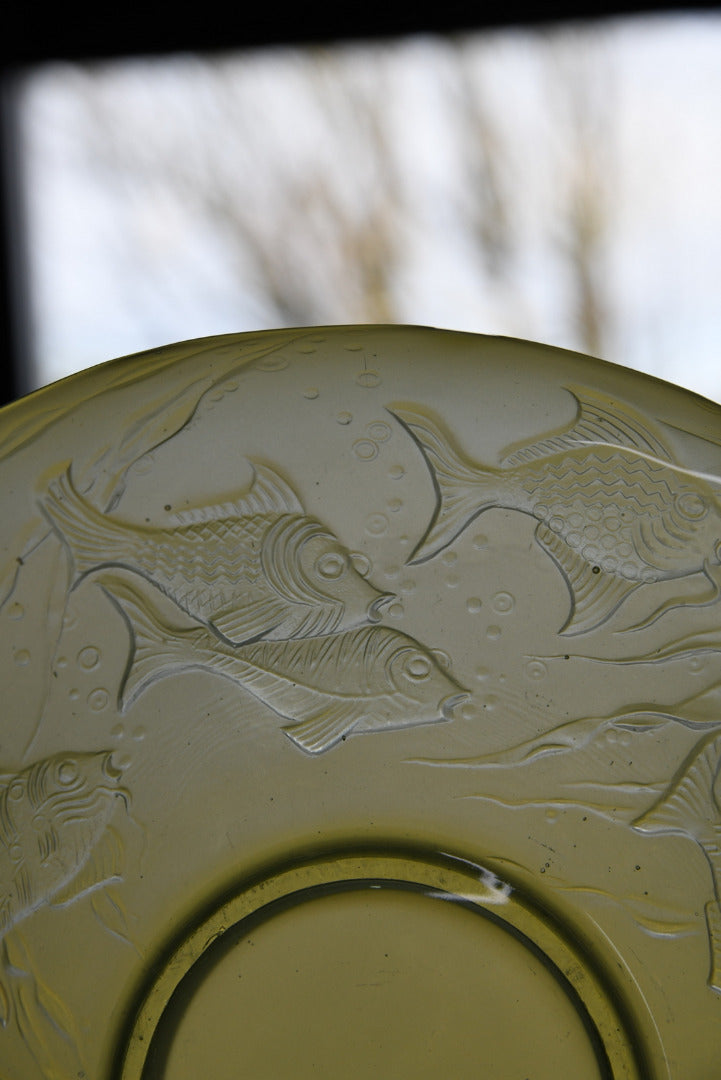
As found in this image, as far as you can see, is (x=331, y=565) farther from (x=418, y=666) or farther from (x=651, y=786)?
(x=651, y=786)

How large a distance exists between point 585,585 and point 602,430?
2.7 inches

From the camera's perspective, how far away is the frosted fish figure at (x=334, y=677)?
1.47 feet

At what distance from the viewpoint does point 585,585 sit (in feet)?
1.45

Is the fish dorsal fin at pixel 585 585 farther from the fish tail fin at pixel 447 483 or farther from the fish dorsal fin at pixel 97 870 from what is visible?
the fish dorsal fin at pixel 97 870

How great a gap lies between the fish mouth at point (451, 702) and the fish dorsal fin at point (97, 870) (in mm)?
155

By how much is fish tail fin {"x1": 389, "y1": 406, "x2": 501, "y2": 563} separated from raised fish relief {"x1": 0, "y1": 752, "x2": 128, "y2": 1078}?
0.17 metres

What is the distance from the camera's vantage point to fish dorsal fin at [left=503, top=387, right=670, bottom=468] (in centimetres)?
42

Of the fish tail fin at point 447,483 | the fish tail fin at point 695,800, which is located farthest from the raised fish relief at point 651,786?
the fish tail fin at point 447,483

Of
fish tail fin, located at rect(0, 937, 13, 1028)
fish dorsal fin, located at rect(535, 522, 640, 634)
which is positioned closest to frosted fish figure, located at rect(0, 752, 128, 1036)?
fish tail fin, located at rect(0, 937, 13, 1028)

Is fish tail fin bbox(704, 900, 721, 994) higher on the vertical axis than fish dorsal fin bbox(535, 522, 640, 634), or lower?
lower

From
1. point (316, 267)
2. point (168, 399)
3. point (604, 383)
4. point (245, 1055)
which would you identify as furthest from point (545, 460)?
point (316, 267)

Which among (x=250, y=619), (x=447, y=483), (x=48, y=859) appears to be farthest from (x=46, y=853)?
(x=447, y=483)

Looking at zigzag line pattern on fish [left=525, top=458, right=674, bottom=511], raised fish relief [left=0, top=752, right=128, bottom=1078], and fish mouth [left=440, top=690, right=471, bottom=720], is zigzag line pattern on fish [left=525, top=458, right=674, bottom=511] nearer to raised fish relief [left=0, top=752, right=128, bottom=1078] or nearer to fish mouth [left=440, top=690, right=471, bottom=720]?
fish mouth [left=440, top=690, right=471, bottom=720]

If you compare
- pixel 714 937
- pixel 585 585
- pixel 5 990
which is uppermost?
pixel 585 585
